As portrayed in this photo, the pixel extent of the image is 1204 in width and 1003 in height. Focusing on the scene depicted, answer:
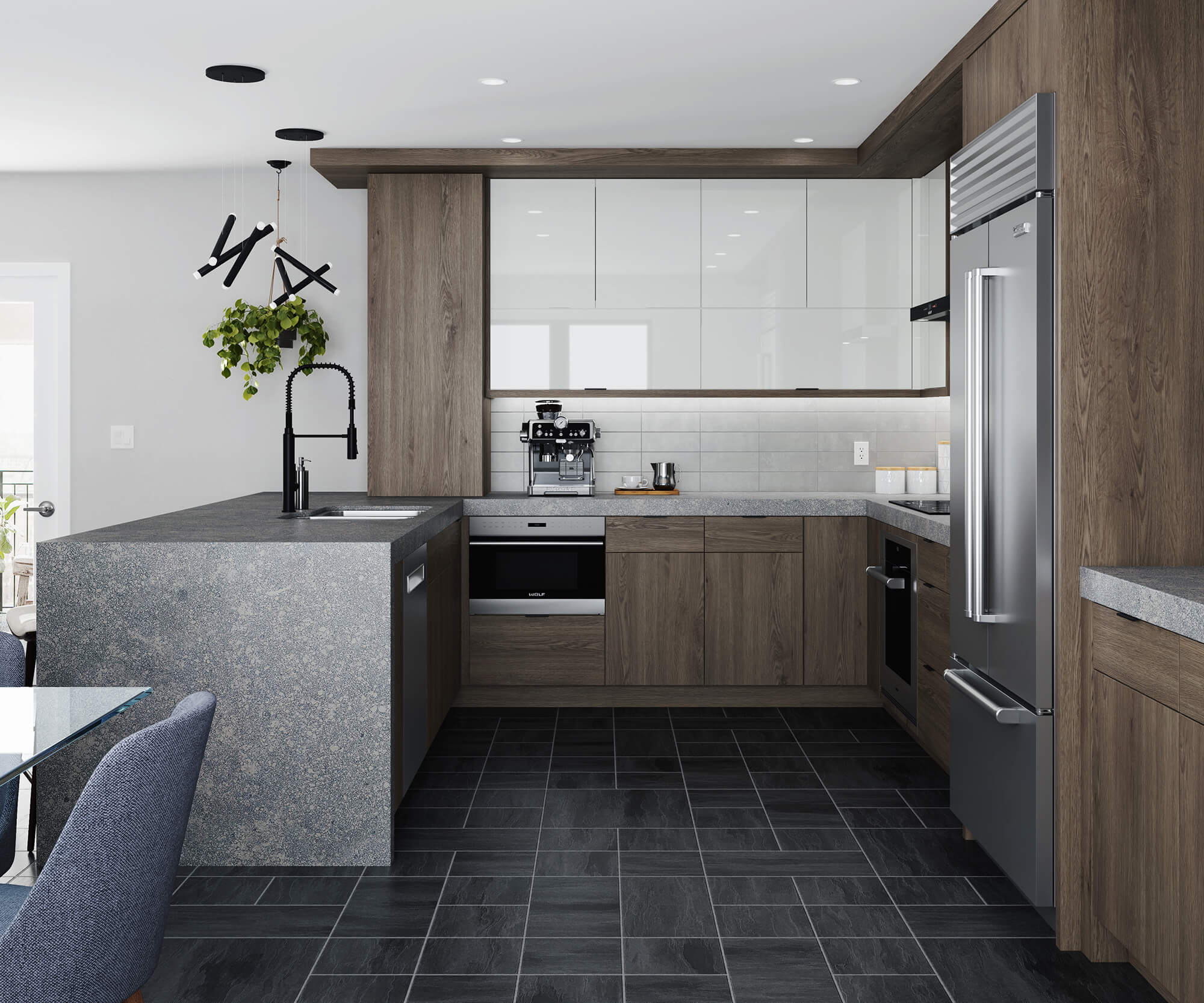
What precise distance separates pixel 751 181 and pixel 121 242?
3036 mm

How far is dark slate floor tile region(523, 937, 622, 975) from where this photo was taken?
232cm

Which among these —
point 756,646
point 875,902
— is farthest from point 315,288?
point 875,902

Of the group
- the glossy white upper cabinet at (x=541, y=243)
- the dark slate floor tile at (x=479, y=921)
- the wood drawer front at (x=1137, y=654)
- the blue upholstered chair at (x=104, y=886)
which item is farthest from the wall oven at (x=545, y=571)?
the blue upholstered chair at (x=104, y=886)

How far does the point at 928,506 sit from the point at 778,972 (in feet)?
7.82

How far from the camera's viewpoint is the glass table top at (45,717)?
1.50 metres

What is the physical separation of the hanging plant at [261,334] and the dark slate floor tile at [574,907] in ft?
9.47

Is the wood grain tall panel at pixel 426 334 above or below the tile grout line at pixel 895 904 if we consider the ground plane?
above

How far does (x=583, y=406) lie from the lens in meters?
5.09

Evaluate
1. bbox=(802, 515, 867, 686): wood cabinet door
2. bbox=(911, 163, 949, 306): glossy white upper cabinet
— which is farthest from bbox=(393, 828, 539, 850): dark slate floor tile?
bbox=(911, 163, 949, 306): glossy white upper cabinet

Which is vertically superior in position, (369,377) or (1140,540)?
(369,377)

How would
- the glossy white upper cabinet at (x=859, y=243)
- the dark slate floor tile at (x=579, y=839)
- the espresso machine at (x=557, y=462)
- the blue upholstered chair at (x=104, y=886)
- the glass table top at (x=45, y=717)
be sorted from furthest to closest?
the espresso machine at (x=557, y=462) → the glossy white upper cabinet at (x=859, y=243) → the dark slate floor tile at (x=579, y=839) → the glass table top at (x=45, y=717) → the blue upholstered chair at (x=104, y=886)

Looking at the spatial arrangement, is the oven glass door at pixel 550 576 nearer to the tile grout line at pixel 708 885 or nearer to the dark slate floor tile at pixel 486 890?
the tile grout line at pixel 708 885

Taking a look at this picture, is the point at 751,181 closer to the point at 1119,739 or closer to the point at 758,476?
the point at 758,476

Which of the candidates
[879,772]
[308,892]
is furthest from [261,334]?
[879,772]
